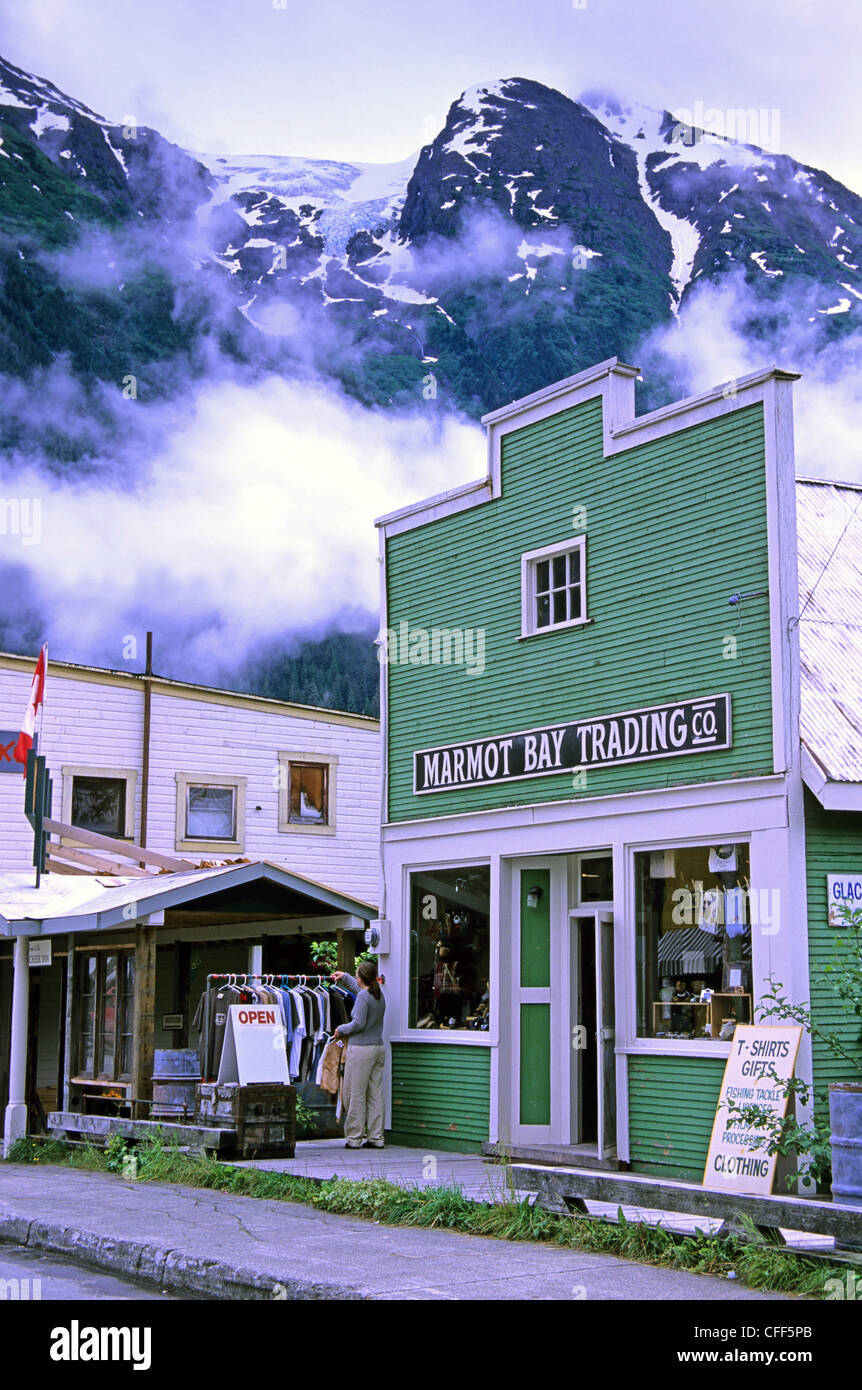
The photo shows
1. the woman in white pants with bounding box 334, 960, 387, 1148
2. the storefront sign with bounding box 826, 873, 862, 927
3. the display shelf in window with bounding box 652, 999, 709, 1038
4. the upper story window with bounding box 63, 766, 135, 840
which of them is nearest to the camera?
the storefront sign with bounding box 826, 873, 862, 927

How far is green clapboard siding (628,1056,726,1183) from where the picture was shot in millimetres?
12547

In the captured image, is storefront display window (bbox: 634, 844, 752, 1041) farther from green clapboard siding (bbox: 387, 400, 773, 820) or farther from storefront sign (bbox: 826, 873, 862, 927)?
green clapboard siding (bbox: 387, 400, 773, 820)

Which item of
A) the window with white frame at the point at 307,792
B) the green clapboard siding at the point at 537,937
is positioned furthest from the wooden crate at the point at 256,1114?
the window with white frame at the point at 307,792

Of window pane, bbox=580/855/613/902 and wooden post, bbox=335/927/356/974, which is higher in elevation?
window pane, bbox=580/855/613/902

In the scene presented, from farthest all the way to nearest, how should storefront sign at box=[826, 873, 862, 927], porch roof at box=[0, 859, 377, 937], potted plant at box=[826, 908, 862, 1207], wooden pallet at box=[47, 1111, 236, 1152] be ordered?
porch roof at box=[0, 859, 377, 937] < wooden pallet at box=[47, 1111, 236, 1152] < storefront sign at box=[826, 873, 862, 927] < potted plant at box=[826, 908, 862, 1207]

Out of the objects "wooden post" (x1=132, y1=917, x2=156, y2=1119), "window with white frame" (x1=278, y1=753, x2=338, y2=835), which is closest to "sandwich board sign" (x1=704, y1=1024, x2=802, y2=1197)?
"wooden post" (x1=132, y1=917, x2=156, y2=1119)

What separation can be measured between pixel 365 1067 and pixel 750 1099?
18.2ft

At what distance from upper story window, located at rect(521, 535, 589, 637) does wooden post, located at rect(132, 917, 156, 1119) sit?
17.0ft

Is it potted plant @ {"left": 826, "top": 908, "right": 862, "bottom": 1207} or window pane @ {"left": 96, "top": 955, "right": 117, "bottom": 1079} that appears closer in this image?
potted plant @ {"left": 826, "top": 908, "right": 862, "bottom": 1207}

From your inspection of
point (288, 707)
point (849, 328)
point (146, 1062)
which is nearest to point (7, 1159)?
point (146, 1062)

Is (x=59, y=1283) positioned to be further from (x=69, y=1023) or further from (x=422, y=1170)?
(x=69, y=1023)

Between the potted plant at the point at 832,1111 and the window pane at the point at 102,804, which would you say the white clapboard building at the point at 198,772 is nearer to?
the window pane at the point at 102,804

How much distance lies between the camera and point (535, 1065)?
49.8 ft
